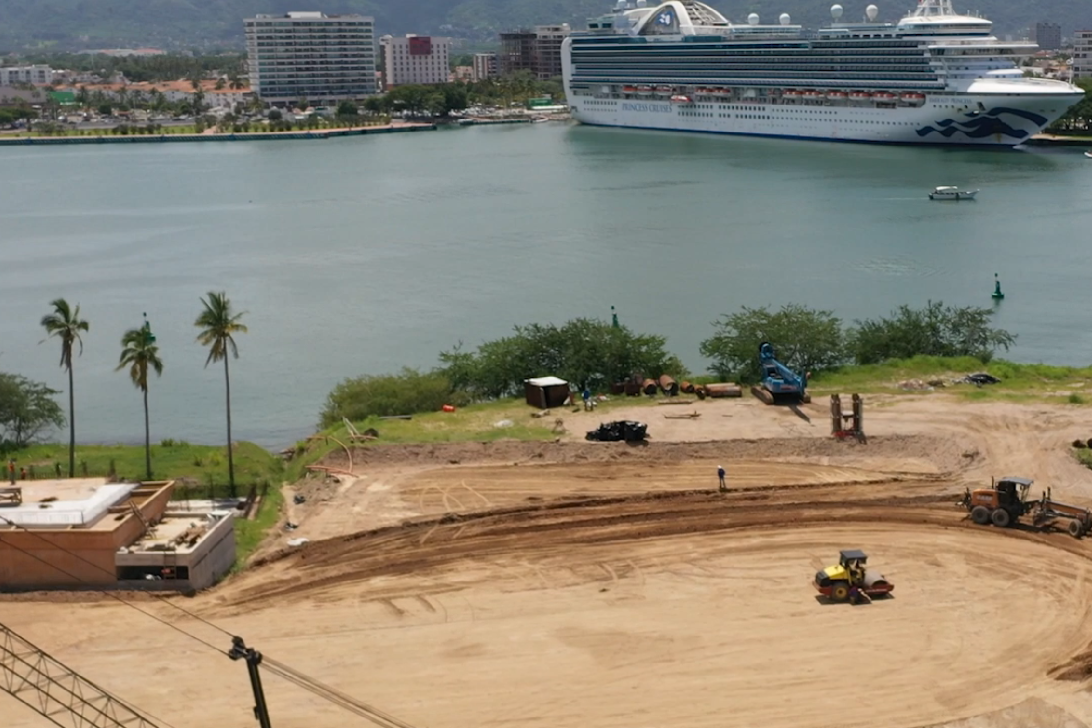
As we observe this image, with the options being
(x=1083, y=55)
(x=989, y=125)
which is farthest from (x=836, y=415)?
(x=1083, y=55)

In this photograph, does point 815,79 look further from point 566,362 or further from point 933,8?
point 566,362

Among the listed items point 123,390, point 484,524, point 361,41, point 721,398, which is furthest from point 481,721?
point 361,41

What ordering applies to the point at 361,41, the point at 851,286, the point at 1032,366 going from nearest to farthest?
the point at 1032,366 → the point at 851,286 → the point at 361,41

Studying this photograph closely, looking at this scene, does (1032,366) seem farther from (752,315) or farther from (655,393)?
(655,393)

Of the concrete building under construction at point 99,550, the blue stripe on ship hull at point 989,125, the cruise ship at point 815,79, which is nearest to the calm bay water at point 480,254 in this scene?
the blue stripe on ship hull at point 989,125

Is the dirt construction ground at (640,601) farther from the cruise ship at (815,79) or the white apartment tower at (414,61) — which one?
the white apartment tower at (414,61)

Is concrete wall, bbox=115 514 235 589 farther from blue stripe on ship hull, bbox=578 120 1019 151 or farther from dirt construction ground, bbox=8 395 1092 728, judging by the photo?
blue stripe on ship hull, bbox=578 120 1019 151

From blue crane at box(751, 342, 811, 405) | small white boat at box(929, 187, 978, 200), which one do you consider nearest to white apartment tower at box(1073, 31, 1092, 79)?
small white boat at box(929, 187, 978, 200)
